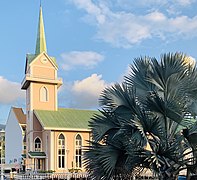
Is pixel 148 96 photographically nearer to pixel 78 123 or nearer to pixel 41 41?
pixel 78 123

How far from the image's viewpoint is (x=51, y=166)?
4831cm

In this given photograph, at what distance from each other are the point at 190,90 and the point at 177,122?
1.05 m

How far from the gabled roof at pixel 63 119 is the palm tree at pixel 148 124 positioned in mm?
36743

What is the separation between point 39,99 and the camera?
52.5 metres

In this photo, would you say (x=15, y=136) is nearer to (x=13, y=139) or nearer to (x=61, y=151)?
(x=13, y=139)

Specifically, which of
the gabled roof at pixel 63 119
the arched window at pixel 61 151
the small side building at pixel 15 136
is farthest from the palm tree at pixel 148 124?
the small side building at pixel 15 136

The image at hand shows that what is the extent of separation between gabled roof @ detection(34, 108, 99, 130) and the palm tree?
3674cm

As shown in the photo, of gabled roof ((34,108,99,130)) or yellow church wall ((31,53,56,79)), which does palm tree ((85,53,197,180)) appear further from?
yellow church wall ((31,53,56,79))

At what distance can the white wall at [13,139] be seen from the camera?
59.7 metres

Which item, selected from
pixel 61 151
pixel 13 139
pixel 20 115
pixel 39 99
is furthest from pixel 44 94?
pixel 13 139

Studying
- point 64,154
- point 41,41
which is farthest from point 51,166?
point 41,41

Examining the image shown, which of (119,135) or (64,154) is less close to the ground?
(64,154)

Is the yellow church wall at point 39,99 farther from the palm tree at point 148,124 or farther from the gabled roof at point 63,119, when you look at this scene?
the palm tree at point 148,124

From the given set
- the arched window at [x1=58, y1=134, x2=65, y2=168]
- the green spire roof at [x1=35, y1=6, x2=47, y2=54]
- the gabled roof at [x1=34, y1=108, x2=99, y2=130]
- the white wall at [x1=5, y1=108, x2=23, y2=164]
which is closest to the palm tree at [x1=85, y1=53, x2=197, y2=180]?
the gabled roof at [x1=34, y1=108, x2=99, y2=130]
